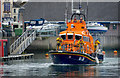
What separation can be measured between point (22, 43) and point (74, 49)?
20741 mm

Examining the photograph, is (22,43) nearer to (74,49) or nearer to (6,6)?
(74,49)

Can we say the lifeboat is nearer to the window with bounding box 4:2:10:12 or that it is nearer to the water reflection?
the water reflection

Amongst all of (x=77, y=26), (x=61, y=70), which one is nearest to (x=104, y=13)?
(x=77, y=26)

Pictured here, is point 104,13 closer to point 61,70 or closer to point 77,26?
point 77,26

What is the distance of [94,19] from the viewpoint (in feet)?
408

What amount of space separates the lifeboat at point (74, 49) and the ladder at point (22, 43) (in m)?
18.0

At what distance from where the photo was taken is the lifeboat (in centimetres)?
6319

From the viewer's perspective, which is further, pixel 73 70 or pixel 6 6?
pixel 6 6

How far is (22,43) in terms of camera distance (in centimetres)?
8406

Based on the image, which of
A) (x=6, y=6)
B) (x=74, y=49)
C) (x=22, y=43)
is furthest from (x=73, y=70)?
(x=6, y=6)

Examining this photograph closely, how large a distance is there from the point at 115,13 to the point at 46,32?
3253cm

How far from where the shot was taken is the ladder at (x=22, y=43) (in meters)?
83.6

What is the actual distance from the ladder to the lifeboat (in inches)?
708

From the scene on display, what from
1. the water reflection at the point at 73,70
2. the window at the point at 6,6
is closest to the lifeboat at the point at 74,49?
the water reflection at the point at 73,70
